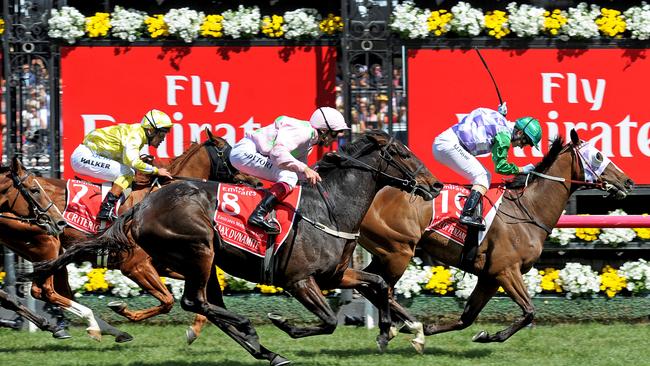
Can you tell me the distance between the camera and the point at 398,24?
10.3 m

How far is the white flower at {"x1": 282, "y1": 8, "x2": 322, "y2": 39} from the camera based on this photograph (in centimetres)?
1036

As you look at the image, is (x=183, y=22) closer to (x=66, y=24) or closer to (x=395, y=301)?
(x=66, y=24)

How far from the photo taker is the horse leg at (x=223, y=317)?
7.47 meters

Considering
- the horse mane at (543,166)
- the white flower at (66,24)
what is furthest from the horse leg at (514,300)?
the white flower at (66,24)

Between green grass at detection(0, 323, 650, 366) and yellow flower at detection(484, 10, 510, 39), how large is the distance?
2.65 metres

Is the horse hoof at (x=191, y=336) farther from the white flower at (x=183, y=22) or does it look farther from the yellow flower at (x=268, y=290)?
the white flower at (x=183, y=22)

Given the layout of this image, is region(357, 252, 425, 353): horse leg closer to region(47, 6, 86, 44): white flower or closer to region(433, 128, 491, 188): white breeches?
region(433, 128, 491, 188): white breeches

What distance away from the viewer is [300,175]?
27.2ft

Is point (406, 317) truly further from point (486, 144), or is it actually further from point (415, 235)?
point (486, 144)

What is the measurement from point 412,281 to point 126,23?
3.38m

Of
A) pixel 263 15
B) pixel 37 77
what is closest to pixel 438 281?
pixel 263 15

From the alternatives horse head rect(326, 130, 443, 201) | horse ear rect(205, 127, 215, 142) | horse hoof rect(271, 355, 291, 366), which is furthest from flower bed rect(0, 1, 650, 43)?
horse hoof rect(271, 355, 291, 366)

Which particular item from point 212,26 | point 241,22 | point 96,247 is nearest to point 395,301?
point 96,247

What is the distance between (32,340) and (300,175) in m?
2.51
